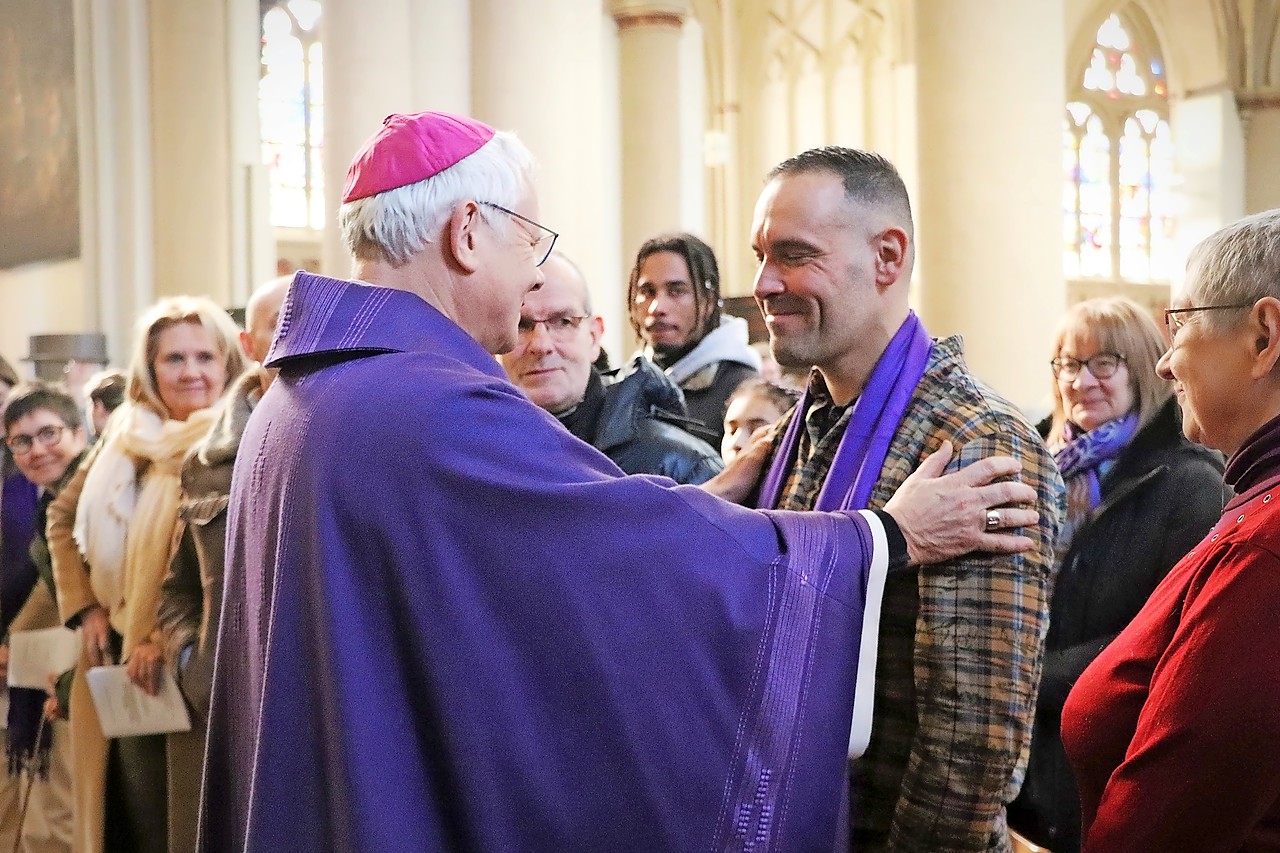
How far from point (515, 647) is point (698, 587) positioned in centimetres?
26

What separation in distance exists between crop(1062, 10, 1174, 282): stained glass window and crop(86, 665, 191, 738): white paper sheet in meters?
20.9

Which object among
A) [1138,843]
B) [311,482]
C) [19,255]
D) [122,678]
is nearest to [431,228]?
[311,482]

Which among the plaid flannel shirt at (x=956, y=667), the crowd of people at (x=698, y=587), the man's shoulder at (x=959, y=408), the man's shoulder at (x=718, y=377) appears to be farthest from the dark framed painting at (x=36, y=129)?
the plaid flannel shirt at (x=956, y=667)

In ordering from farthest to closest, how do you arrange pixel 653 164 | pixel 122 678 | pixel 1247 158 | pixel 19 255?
pixel 1247 158, pixel 653 164, pixel 19 255, pixel 122 678

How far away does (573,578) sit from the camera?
6.20 ft

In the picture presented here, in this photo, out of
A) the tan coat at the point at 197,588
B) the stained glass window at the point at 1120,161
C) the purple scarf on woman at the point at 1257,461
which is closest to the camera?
the purple scarf on woman at the point at 1257,461

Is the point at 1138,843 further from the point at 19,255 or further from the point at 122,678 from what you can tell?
the point at 19,255

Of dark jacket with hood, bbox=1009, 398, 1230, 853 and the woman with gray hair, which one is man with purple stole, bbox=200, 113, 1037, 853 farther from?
dark jacket with hood, bbox=1009, 398, 1230, 853

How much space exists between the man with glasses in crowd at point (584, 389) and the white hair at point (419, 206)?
1.21 m

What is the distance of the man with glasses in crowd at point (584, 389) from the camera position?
3477 millimetres

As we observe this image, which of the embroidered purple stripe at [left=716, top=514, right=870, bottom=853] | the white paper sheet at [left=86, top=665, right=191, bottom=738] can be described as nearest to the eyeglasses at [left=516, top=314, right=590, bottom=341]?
the embroidered purple stripe at [left=716, top=514, right=870, bottom=853]

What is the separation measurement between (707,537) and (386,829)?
579 mm

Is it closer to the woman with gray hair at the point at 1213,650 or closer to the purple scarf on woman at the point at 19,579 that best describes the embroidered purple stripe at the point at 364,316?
the woman with gray hair at the point at 1213,650

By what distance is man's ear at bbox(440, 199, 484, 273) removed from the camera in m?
2.14
